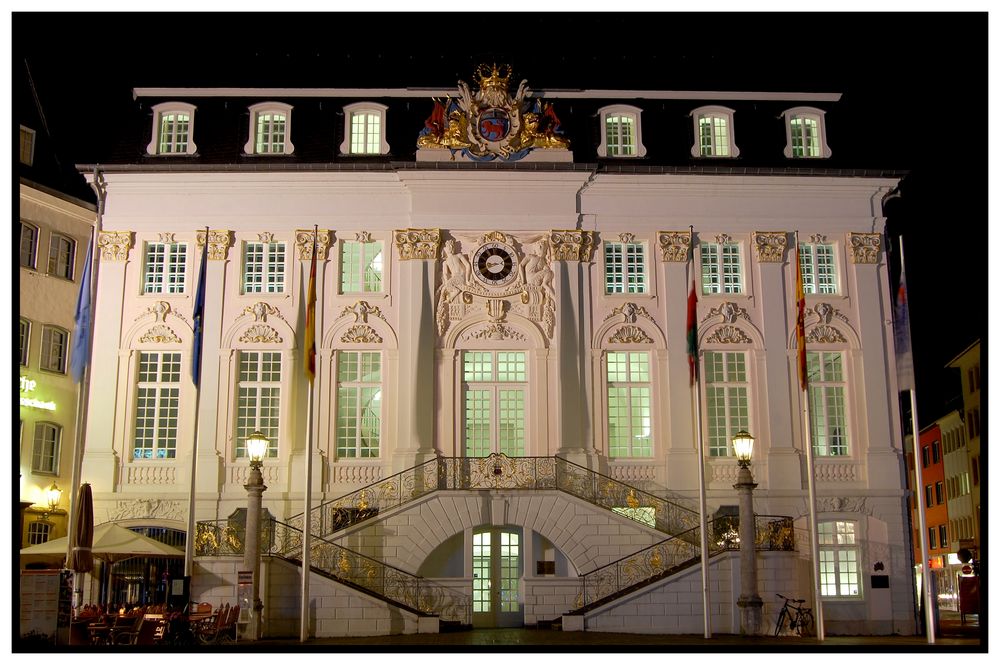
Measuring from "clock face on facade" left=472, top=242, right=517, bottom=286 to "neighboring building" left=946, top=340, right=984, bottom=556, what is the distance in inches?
1219

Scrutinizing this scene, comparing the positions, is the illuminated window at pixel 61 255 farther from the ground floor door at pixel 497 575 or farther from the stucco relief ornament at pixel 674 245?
the stucco relief ornament at pixel 674 245

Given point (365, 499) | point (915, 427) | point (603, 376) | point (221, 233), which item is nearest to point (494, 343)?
point (603, 376)

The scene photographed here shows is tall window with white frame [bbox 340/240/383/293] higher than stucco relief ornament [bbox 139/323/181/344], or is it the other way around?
tall window with white frame [bbox 340/240/383/293]

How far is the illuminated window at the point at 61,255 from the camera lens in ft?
112

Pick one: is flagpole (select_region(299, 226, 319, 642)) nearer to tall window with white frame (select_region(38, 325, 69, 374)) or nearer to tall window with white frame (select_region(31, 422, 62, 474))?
tall window with white frame (select_region(31, 422, 62, 474))

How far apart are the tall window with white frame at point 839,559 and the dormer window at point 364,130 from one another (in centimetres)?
1591

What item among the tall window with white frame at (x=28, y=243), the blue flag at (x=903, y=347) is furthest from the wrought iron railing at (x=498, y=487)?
the tall window with white frame at (x=28, y=243)

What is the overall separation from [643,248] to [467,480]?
850 centimetres

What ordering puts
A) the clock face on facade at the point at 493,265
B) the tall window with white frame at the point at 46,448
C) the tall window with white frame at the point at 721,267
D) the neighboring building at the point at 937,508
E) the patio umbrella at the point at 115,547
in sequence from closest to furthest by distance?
1. the patio umbrella at the point at 115,547
2. the tall window with white frame at the point at 46,448
3. the clock face on facade at the point at 493,265
4. the tall window with white frame at the point at 721,267
5. the neighboring building at the point at 937,508

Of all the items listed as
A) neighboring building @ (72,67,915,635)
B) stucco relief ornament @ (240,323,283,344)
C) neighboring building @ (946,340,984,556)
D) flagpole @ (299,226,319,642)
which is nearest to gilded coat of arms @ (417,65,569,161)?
neighboring building @ (72,67,915,635)

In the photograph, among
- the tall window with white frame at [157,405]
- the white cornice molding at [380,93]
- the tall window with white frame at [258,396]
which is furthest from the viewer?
the white cornice molding at [380,93]

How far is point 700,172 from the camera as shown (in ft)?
111

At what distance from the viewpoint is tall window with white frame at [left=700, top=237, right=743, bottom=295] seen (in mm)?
33594

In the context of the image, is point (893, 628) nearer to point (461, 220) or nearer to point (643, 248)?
point (643, 248)
